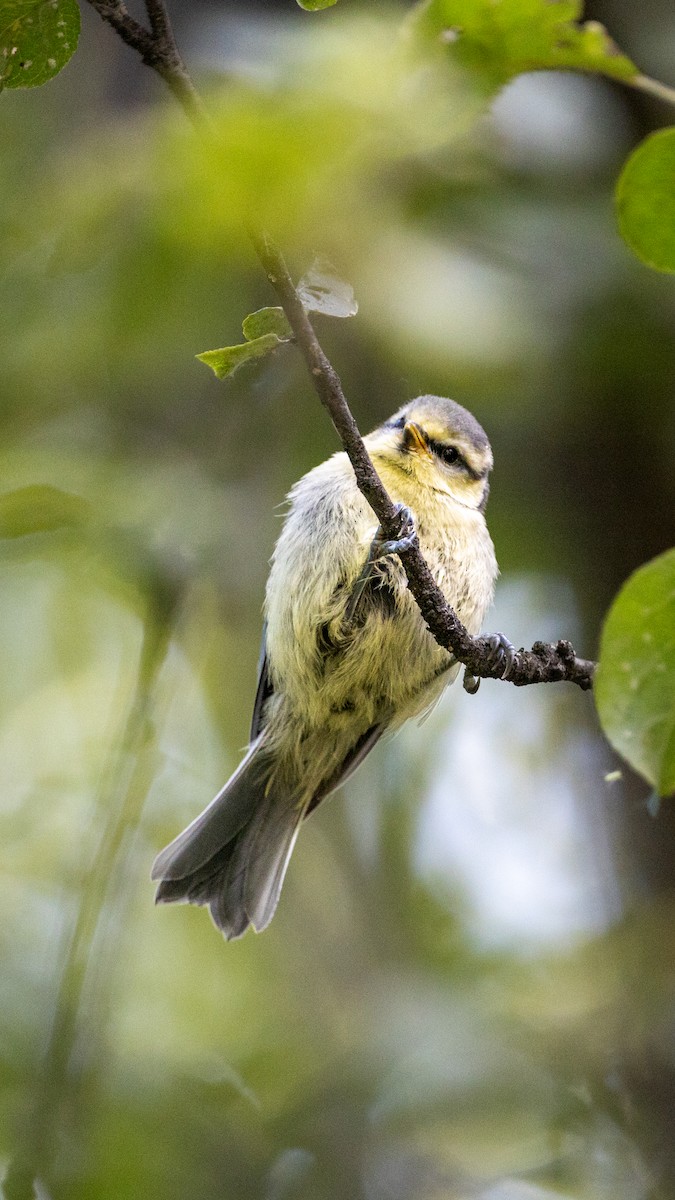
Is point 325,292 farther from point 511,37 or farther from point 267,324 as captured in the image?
point 511,37

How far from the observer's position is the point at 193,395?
4.55m

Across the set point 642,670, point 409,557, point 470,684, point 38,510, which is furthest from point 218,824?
point 642,670

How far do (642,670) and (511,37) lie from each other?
0.61m

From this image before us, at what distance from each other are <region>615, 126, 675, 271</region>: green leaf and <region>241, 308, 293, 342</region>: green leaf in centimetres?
44

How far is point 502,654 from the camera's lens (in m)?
2.42

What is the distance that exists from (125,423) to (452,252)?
6.42ft

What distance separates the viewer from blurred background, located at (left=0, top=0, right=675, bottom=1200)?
201 cm

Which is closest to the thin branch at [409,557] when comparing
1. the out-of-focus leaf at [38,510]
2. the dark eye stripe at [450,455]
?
the out-of-focus leaf at [38,510]

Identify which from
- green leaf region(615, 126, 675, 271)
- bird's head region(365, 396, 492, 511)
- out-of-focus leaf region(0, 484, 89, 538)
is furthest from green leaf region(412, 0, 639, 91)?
bird's head region(365, 396, 492, 511)

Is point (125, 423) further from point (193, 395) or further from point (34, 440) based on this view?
point (34, 440)

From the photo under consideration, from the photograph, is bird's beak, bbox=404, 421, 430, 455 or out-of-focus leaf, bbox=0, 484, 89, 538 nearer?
out-of-focus leaf, bbox=0, 484, 89, 538

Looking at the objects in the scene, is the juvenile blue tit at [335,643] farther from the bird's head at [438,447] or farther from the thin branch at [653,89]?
the thin branch at [653,89]

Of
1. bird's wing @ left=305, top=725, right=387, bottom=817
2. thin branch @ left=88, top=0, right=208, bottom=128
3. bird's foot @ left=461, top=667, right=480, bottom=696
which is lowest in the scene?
bird's wing @ left=305, top=725, right=387, bottom=817

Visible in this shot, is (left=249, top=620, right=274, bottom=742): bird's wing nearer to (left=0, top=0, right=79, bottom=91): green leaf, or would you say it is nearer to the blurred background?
the blurred background
